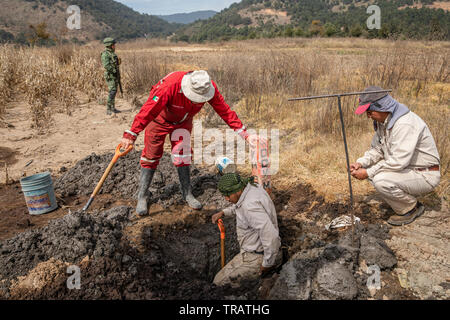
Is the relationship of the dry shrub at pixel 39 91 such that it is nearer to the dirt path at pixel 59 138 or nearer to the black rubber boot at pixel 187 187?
the dirt path at pixel 59 138

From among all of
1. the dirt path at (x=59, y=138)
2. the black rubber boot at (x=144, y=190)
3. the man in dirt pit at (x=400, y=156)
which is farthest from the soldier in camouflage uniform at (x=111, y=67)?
the man in dirt pit at (x=400, y=156)

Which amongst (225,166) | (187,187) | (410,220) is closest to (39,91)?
(225,166)

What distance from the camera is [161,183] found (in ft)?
13.9

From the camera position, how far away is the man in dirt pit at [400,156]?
269cm

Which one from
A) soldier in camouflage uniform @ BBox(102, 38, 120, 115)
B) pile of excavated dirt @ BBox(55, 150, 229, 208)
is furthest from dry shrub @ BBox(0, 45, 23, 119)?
pile of excavated dirt @ BBox(55, 150, 229, 208)

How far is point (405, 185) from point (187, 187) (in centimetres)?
240

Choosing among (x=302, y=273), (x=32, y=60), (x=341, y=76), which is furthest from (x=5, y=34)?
(x=302, y=273)

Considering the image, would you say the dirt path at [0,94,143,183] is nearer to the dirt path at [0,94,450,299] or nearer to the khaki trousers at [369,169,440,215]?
the dirt path at [0,94,450,299]

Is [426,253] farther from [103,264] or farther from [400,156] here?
[103,264]

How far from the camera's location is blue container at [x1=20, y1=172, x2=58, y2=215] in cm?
334

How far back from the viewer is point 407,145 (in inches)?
105

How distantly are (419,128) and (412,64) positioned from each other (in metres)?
4.83

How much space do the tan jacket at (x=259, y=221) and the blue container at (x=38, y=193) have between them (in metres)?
2.34

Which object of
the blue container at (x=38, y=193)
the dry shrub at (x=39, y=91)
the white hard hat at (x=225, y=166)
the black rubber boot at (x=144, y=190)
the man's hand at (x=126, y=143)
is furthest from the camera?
the dry shrub at (x=39, y=91)
